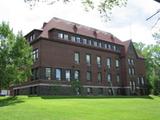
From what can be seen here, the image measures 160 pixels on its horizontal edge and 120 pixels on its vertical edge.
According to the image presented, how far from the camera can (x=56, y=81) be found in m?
44.5

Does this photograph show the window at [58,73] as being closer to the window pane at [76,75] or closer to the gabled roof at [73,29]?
the window pane at [76,75]

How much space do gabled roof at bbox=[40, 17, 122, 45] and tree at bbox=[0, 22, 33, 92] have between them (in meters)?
12.0

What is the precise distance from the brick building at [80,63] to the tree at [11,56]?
972cm

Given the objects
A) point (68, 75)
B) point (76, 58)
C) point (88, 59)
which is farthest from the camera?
point (88, 59)

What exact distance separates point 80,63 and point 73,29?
6819mm

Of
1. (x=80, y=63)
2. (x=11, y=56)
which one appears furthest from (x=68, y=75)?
(x=11, y=56)

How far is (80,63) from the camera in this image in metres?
49.8

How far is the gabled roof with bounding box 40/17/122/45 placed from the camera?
48.1 metres

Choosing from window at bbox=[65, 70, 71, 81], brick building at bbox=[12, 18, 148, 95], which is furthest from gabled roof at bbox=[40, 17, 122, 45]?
window at bbox=[65, 70, 71, 81]

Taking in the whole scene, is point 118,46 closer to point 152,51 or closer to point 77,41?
point 77,41

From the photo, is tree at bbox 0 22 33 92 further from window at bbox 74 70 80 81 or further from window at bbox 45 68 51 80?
window at bbox 74 70 80 81

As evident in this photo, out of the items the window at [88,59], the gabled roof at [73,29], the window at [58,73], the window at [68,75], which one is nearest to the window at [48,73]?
the window at [58,73]

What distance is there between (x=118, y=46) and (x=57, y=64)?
1946cm

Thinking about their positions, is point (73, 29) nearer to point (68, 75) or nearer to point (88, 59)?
point (88, 59)
